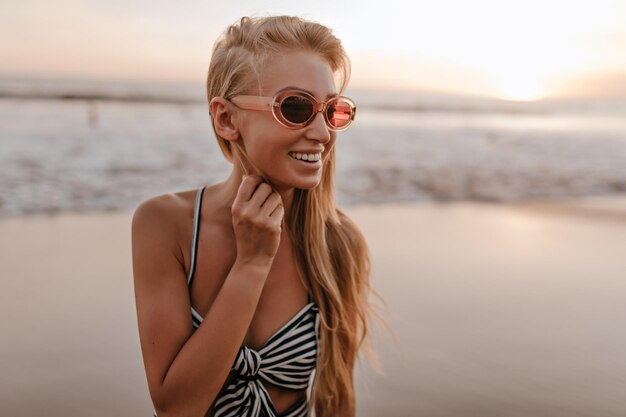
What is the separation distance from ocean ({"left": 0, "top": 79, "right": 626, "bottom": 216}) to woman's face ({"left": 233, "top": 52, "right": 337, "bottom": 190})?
5065mm

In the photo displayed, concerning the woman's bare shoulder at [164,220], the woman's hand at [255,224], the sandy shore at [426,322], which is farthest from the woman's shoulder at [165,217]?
the sandy shore at [426,322]

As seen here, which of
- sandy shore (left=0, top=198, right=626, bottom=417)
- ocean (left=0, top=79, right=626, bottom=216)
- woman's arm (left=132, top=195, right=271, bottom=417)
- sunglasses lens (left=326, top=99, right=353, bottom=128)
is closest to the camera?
woman's arm (left=132, top=195, right=271, bottom=417)

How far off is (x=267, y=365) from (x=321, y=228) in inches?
22.7

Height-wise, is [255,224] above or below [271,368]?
above

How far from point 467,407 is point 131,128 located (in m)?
11.0

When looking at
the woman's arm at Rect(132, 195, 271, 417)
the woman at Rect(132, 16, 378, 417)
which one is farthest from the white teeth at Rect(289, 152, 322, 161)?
the woman's arm at Rect(132, 195, 271, 417)

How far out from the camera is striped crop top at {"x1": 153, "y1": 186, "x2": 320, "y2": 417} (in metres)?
2.09

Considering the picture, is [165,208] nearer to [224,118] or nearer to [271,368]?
[224,118]

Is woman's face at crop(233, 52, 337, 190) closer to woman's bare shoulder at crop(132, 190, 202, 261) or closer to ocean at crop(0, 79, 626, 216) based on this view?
woman's bare shoulder at crop(132, 190, 202, 261)

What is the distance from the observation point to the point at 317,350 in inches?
91.7

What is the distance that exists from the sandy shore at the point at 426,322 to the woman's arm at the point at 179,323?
153 cm

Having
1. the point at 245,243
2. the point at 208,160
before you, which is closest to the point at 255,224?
the point at 245,243

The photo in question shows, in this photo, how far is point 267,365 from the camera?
2137 mm

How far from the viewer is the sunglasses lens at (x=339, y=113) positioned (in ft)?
6.61
